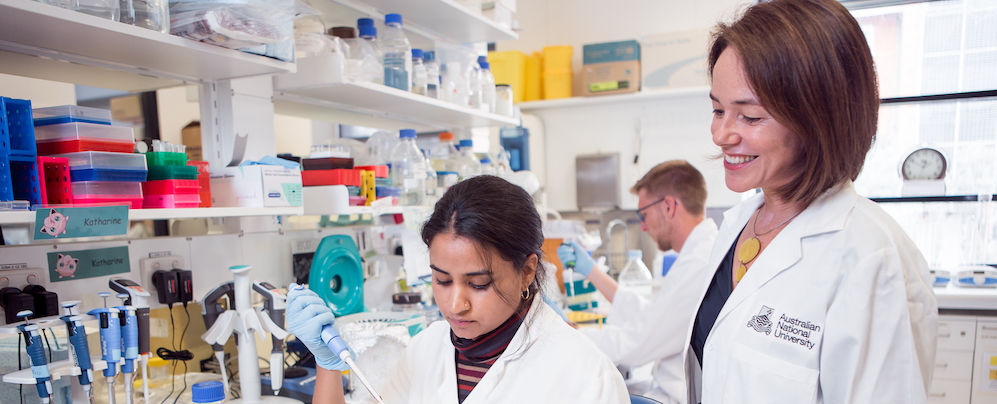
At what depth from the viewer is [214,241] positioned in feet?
5.32

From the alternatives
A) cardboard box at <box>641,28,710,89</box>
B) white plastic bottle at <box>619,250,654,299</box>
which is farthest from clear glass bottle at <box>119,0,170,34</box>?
cardboard box at <box>641,28,710,89</box>

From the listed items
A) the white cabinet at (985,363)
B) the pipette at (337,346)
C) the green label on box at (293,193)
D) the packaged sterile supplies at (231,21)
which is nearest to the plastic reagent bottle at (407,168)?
the green label on box at (293,193)

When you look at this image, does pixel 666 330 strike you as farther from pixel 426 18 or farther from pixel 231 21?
pixel 231 21

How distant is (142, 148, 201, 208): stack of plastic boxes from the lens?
4.08 ft

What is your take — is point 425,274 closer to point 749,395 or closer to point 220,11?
point 220,11

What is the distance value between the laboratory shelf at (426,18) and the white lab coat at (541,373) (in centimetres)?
134

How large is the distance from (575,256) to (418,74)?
105 centimetres

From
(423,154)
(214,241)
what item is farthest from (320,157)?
(423,154)

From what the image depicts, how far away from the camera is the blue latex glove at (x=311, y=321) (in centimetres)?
108

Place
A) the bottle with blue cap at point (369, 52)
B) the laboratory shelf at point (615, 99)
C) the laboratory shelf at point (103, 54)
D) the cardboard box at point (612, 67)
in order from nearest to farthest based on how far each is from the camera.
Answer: the laboratory shelf at point (103, 54) < the bottle with blue cap at point (369, 52) < the laboratory shelf at point (615, 99) < the cardboard box at point (612, 67)

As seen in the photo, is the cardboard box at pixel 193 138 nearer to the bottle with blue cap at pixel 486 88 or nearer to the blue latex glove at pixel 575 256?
the bottle with blue cap at pixel 486 88

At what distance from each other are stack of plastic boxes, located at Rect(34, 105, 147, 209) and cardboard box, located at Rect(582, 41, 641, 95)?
3201 mm

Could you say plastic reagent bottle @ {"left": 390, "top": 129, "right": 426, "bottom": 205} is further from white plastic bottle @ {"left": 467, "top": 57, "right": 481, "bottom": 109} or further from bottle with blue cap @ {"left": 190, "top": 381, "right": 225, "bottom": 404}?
bottle with blue cap @ {"left": 190, "top": 381, "right": 225, "bottom": 404}

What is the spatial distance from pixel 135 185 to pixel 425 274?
114cm
